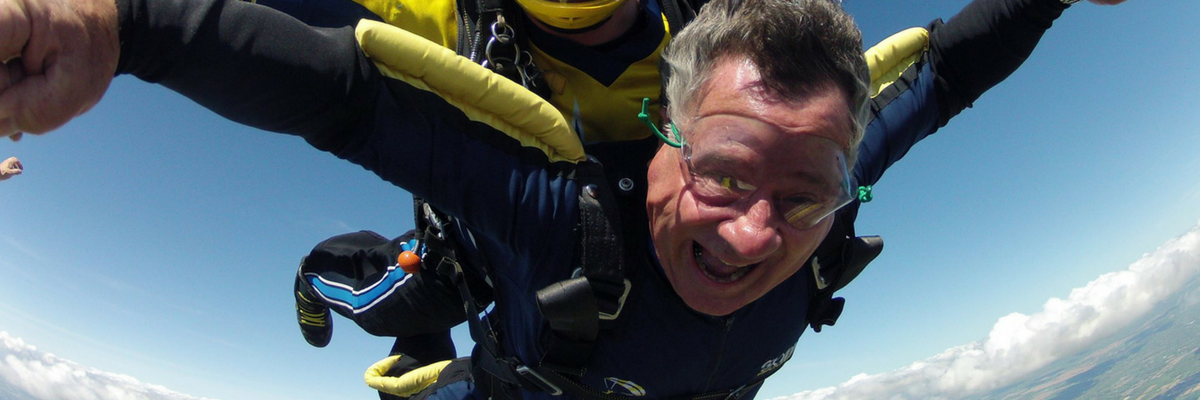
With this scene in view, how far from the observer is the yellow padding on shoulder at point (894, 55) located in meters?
1.74

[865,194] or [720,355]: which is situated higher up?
[865,194]

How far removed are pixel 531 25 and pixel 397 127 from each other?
45 centimetres

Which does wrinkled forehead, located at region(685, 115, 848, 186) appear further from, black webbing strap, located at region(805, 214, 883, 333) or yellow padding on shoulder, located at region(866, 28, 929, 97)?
yellow padding on shoulder, located at region(866, 28, 929, 97)

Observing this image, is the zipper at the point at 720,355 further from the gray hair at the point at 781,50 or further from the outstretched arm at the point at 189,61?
the outstretched arm at the point at 189,61

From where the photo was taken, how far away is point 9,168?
310cm

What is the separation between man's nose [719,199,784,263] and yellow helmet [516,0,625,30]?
49cm

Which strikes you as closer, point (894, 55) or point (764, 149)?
point (764, 149)

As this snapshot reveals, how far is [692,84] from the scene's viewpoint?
1.23 metres

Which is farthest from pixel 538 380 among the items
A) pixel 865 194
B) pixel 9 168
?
pixel 9 168

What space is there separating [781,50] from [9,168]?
12.8 feet

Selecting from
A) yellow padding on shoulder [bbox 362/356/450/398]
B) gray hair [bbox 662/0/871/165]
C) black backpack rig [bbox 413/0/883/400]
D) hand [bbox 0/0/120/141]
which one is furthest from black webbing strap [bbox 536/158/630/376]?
yellow padding on shoulder [bbox 362/356/450/398]

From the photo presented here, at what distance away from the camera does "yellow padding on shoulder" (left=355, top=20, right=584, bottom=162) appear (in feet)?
3.34

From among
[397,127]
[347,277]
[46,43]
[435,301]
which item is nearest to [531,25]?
[397,127]

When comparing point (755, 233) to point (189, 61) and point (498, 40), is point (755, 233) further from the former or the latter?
point (189, 61)
